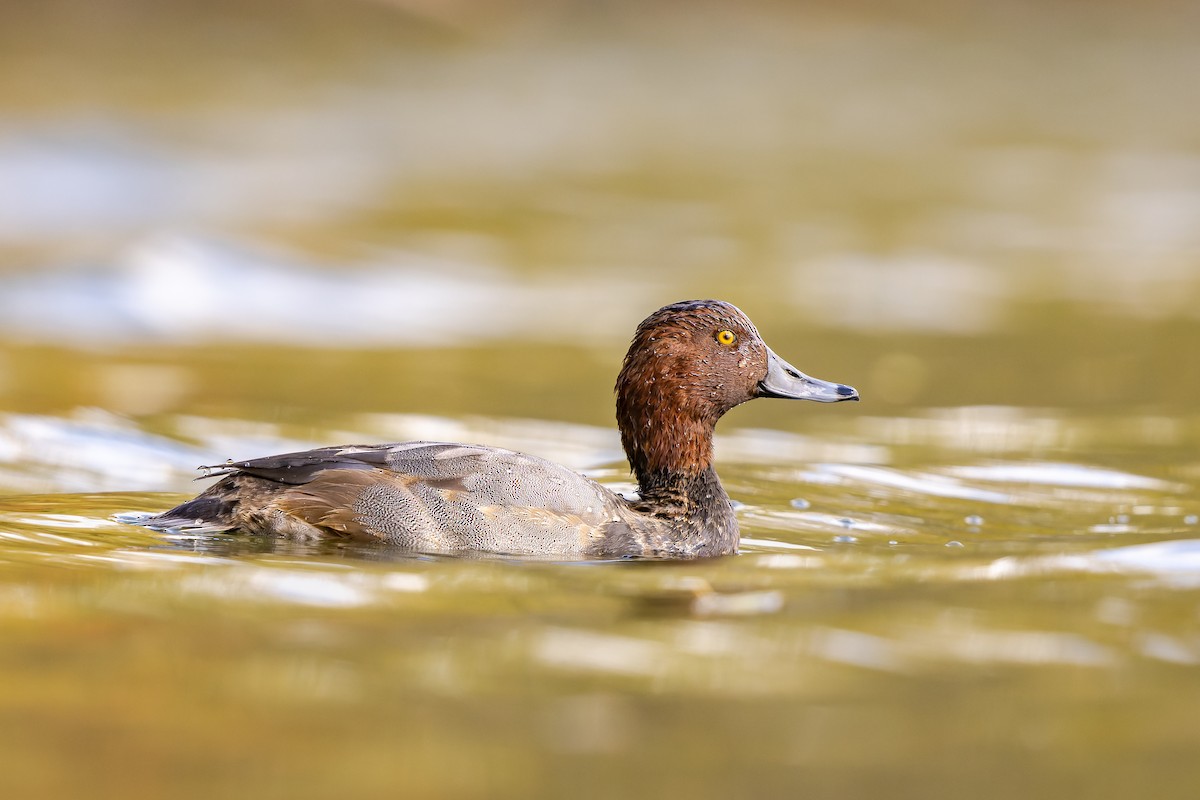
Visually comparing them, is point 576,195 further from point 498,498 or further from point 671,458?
point 498,498

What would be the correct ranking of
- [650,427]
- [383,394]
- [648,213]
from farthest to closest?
1. [648,213]
2. [383,394]
3. [650,427]

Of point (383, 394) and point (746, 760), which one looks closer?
point (746, 760)

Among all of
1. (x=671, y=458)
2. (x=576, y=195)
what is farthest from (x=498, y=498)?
(x=576, y=195)

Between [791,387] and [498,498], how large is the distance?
1.56m

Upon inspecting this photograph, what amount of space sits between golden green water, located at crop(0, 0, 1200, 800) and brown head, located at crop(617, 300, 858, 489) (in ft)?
2.00

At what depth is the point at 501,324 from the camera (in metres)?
13.8

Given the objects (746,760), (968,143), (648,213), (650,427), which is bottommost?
(746,760)

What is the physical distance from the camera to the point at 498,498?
21.7ft

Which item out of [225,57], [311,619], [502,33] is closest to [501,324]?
[311,619]

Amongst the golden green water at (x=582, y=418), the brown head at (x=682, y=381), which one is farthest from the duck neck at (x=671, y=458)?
the golden green water at (x=582, y=418)

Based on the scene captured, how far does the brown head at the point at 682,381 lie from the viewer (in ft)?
24.3

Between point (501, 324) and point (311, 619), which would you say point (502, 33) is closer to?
point (501, 324)

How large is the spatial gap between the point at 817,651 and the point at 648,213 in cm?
1465

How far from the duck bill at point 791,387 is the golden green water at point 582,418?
542 mm
